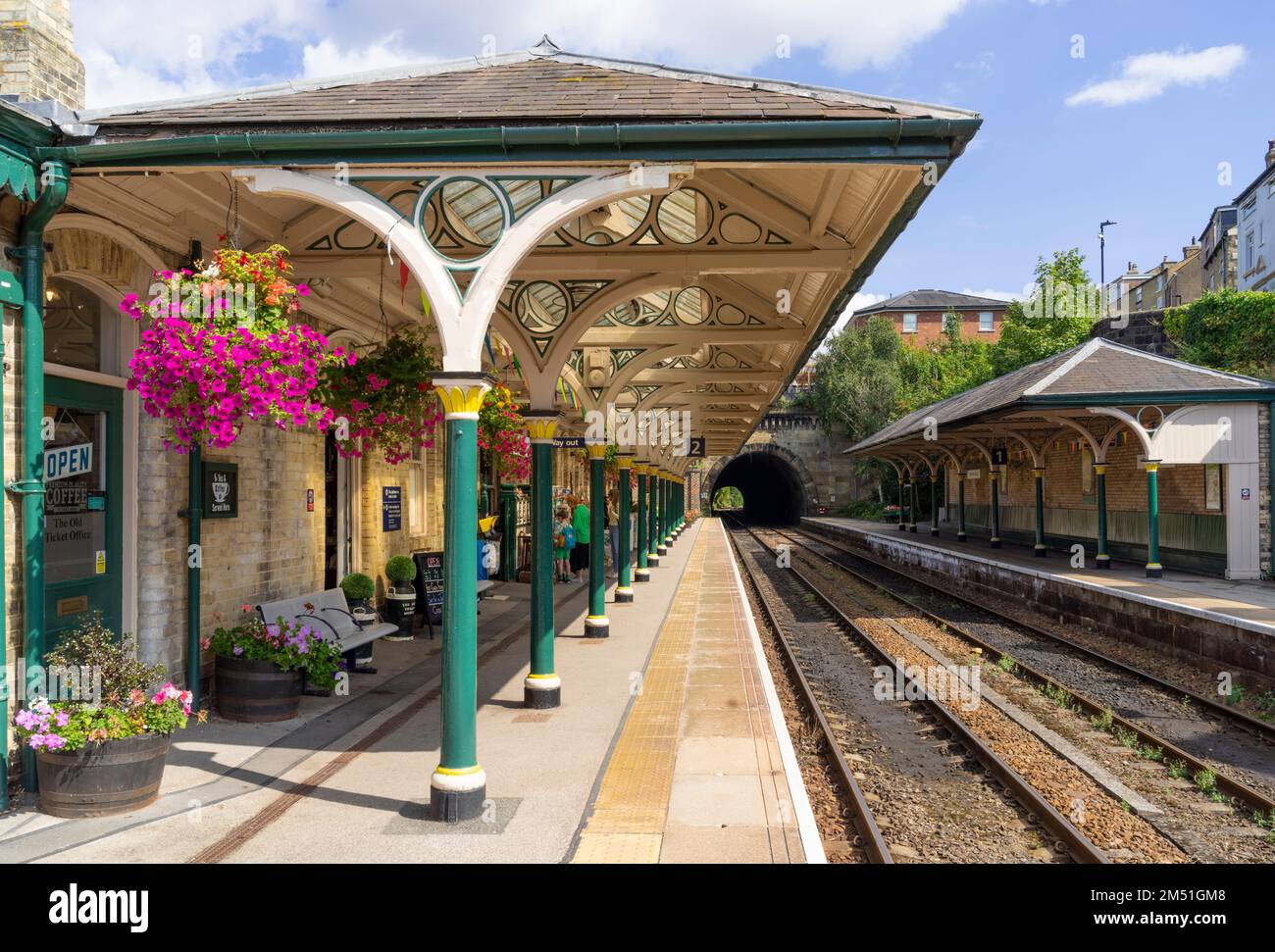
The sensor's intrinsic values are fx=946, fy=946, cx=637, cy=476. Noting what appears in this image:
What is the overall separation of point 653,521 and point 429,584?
12.8 meters

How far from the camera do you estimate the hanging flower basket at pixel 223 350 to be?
15.9 ft

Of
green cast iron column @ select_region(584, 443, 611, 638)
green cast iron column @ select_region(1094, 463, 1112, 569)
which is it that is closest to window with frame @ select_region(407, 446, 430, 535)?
green cast iron column @ select_region(584, 443, 611, 638)

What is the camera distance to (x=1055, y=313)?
3788 centimetres

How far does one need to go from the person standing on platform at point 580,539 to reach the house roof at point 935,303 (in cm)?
5953

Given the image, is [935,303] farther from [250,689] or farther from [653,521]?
[250,689]

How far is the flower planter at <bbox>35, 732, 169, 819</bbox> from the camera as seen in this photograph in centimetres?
497

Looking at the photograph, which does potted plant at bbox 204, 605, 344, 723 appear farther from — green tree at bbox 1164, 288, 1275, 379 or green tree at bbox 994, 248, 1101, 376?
green tree at bbox 994, 248, 1101, 376

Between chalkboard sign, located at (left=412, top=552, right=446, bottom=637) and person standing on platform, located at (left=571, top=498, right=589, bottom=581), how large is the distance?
6381 mm

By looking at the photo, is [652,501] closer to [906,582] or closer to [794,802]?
[906,582]

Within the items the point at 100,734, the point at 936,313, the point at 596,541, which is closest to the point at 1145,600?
the point at 596,541

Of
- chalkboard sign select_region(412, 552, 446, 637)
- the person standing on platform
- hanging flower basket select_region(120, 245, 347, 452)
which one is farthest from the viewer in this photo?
the person standing on platform

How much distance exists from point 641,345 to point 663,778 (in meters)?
6.27

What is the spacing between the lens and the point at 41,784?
503cm

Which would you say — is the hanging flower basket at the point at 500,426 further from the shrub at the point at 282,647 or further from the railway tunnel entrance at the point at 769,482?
the railway tunnel entrance at the point at 769,482
